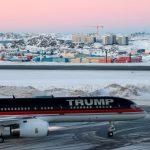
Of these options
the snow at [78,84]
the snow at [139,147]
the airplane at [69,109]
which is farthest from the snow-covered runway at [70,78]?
the snow at [139,147]

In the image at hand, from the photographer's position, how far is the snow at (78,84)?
64.9 meters

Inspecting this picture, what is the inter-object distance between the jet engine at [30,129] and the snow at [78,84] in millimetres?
26665

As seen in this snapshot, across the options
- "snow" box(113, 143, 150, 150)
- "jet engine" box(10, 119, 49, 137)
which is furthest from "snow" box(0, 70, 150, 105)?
"jet engine" box(10, 119, 49, 137)

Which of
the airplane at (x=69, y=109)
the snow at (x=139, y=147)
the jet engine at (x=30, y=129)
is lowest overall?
the snow at (x=139, y=147)

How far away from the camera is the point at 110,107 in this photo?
38.6 m

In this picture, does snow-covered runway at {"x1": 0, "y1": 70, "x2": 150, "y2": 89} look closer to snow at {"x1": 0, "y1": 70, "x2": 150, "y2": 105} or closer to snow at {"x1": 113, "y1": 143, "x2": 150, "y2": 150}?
snow at {"x1": 0, "y1": 70, "x2": 150, "y2": 105}

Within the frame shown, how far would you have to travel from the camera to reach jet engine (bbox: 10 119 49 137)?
116ft

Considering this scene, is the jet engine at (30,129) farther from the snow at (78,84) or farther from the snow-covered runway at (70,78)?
the snow-covered runway at (70,78)

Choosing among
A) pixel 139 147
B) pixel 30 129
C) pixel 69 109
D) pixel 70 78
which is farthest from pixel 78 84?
pixel 139 147

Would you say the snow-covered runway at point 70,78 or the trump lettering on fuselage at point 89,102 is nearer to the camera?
the trump lettering on fuselage at point 89,102

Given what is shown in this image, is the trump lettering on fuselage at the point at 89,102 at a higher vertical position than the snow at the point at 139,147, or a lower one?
higher

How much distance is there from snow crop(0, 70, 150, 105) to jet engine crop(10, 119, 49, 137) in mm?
26665

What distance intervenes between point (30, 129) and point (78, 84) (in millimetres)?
37467

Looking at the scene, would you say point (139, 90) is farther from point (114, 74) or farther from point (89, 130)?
point (89, 130)
